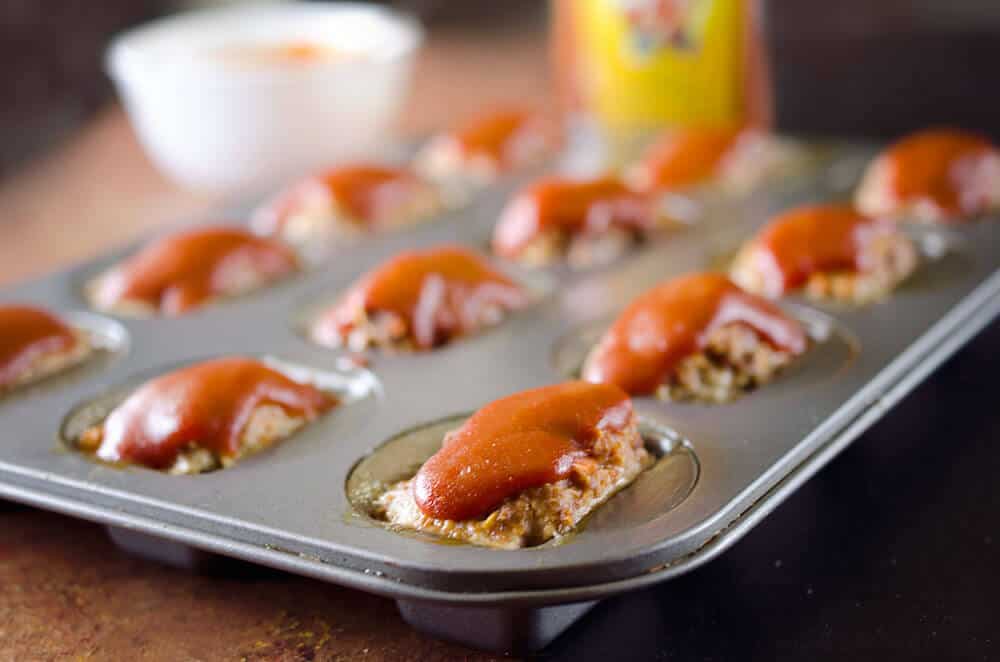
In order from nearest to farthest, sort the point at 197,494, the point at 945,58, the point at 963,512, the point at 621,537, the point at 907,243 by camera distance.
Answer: the point at 621,537
the point at 197,494
the point at 963,512
the point at 907,243
the point at 945,58

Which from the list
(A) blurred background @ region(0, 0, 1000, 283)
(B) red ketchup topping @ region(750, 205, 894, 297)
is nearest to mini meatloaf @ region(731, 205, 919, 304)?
(B) red ketchup topping @ region(750, 205, 894, 297)

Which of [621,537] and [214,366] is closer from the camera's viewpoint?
[621,537]

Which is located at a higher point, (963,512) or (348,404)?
(348,404)

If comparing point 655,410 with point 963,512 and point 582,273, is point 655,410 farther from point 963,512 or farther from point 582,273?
point 582,273

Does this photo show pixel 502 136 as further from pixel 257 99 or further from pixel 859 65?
pixel 859 65

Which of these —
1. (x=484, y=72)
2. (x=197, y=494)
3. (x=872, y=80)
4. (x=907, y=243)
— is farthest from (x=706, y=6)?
(x=197, y=494)

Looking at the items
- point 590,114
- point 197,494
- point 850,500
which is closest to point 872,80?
point 590,114

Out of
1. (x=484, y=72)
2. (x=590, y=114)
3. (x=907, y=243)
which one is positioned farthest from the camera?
(x=484, y=72)
